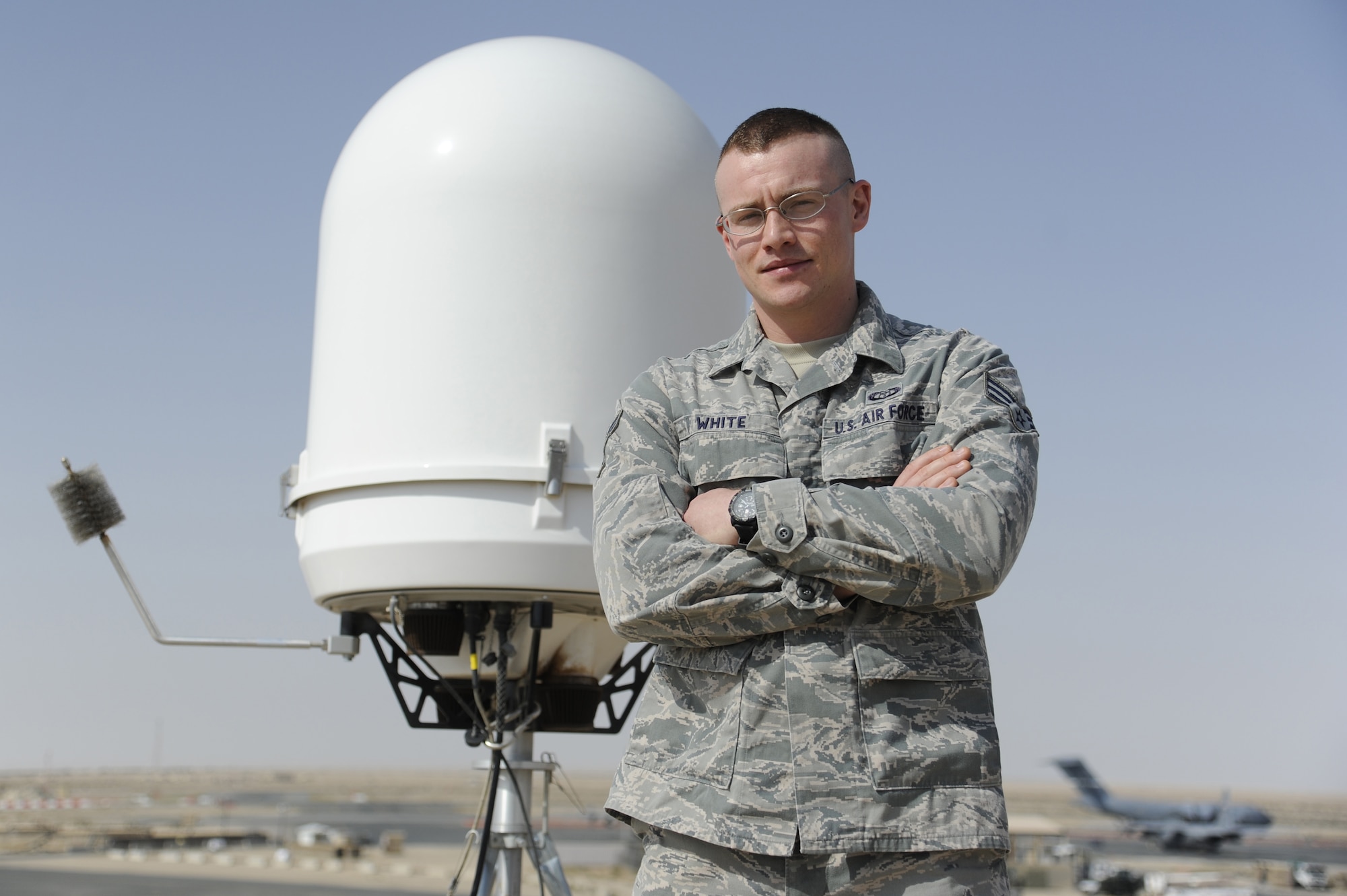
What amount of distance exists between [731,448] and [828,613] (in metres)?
0.44

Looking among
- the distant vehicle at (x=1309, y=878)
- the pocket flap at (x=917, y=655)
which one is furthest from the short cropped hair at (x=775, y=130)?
the distant vehicle at (x=1309, y=878)

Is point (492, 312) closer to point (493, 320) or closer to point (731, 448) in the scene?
point (493, 320)

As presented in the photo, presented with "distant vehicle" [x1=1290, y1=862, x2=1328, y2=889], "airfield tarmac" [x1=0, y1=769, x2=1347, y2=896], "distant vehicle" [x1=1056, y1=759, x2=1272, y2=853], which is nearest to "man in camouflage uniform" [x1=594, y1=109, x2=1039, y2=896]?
"airfield tarmac" [x1=0, y1=769, x2=1347, y2=896]

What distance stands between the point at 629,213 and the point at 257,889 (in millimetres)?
20015

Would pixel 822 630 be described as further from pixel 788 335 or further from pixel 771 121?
pixel 771 121

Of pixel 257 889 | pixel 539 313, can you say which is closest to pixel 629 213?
pixel 539 313

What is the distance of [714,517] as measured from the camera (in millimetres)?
2359

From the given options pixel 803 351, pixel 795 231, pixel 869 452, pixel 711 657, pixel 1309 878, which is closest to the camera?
pixel 711 657

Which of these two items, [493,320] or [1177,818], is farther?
[1177,818]

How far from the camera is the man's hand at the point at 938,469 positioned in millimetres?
2285

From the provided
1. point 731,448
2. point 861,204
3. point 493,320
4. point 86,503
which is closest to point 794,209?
point 861,204

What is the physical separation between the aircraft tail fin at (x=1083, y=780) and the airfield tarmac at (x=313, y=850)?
2.40 m

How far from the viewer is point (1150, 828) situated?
1885 inches

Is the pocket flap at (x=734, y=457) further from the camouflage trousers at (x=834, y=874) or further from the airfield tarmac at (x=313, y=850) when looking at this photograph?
the airfield tarmac at (x=313, y=850)
